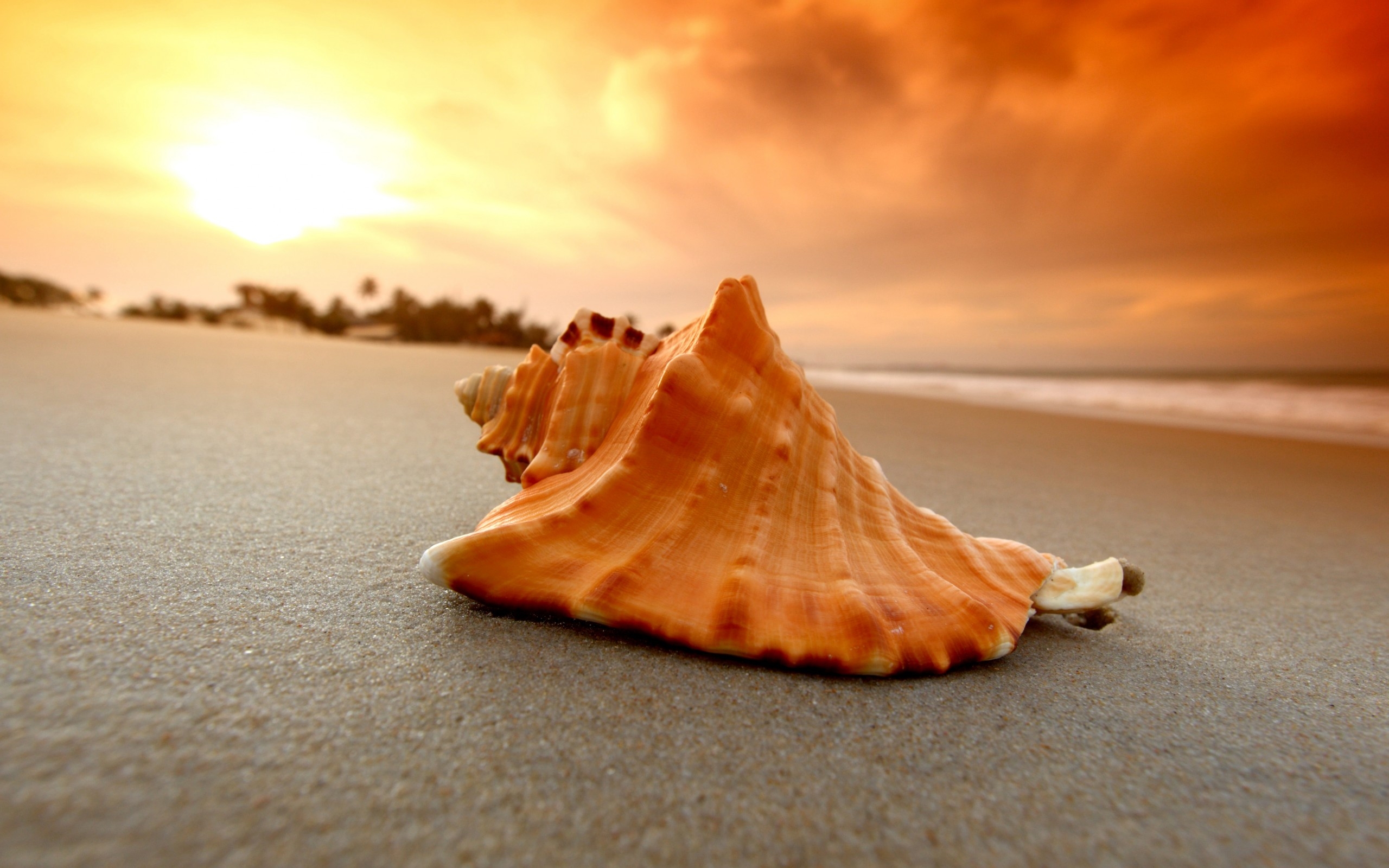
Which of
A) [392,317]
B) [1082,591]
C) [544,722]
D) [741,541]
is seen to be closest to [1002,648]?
[1082,591]

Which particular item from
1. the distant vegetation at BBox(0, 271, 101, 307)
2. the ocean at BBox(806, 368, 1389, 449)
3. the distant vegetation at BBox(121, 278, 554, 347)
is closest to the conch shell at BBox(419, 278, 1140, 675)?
the ocean at BBox(806, 368, 1389, 449)

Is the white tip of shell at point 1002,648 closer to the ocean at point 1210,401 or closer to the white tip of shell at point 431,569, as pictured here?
the white tip of shell at point 431,569

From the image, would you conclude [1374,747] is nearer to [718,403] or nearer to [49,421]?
[718,403]

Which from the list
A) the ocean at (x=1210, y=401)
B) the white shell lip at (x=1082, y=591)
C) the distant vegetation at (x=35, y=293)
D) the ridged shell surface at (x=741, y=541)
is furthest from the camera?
the distant vegetation at (x=35, y=293)

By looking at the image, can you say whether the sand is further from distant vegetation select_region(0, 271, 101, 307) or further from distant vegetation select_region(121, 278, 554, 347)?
distant vegetation select_region(0, 271, 101, 307)

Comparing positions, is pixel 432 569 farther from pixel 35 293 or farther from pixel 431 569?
pixel 35 293

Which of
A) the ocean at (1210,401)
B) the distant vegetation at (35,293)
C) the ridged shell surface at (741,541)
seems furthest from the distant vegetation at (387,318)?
the ridged shell surface at (741,541)
